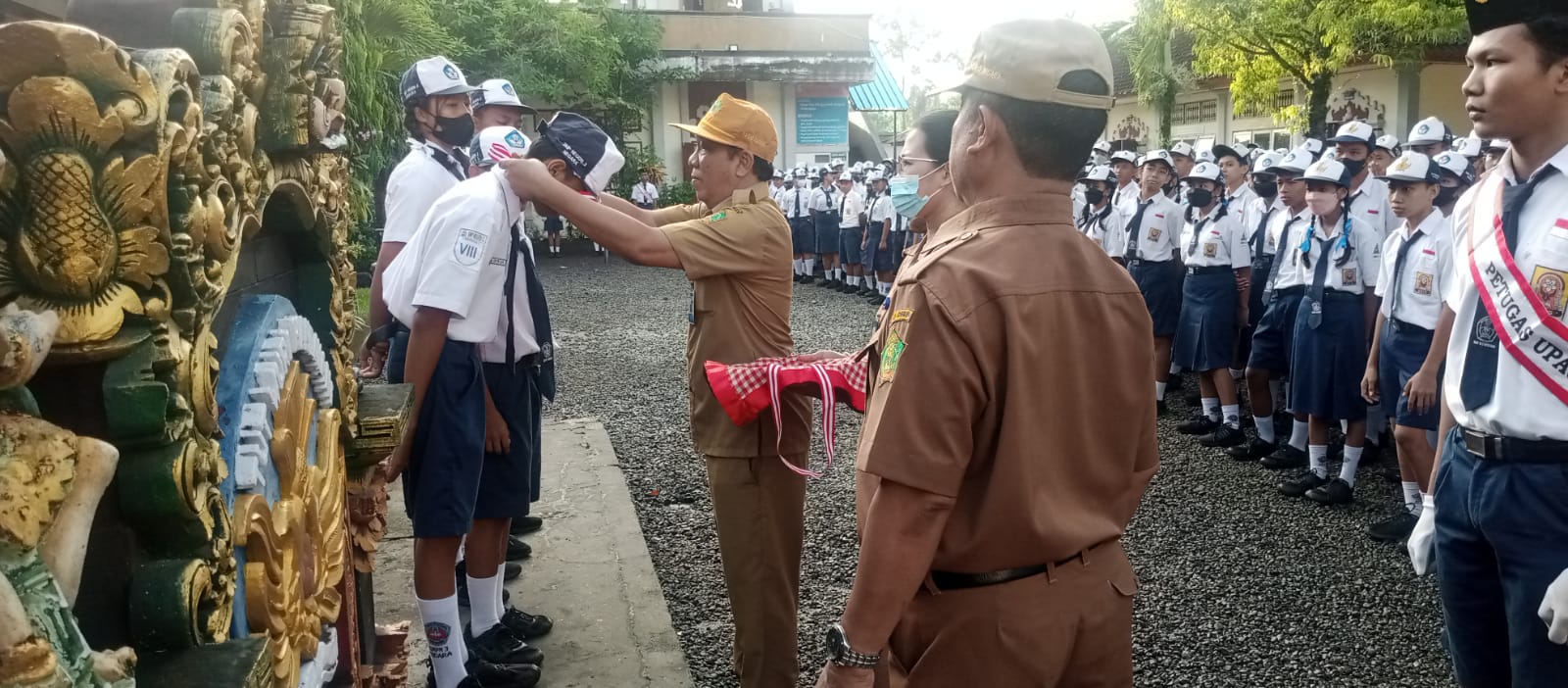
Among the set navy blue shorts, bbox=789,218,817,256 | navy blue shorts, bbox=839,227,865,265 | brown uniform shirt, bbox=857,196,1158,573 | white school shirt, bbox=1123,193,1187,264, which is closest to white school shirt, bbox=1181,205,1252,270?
white school shirt, bbox=1123,193,1187,264

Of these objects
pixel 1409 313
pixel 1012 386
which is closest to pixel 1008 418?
pixel 1012 386

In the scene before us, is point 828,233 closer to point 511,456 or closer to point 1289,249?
point 1289,249

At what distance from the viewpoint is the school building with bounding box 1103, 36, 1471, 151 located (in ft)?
55.9

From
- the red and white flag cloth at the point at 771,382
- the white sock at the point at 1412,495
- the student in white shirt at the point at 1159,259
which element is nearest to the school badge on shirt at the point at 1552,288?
the red and white flag cloth at the point at 771,382

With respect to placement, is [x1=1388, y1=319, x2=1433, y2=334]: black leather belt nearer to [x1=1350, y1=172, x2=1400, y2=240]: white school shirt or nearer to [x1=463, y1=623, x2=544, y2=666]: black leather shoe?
[x1=1350, y1=172, x2=1400, y2=240]: white school shirt

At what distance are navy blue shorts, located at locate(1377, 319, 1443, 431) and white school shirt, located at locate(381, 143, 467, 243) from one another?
4156 millimetres

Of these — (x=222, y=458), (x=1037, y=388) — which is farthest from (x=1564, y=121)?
(x=222, y=458)

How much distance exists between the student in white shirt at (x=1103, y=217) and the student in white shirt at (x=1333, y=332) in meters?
2.60

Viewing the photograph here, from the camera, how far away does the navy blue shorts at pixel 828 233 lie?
17.3 m

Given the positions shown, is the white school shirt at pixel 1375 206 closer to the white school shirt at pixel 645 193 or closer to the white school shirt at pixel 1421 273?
the white school shirt at pixel 1421 273

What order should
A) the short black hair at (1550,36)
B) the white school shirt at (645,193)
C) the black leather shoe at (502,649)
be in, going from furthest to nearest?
the white school shirt at (645,193) → the black leather shoe at (502,649) → the short black hair at (1550,36)

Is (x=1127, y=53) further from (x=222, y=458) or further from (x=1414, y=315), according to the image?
(x=222, y=458)

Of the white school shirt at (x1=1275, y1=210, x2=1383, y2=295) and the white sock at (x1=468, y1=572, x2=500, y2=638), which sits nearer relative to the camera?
the white sock at (x1=468, y1=572, x2=500, y2=638)

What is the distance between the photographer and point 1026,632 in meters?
1.73
